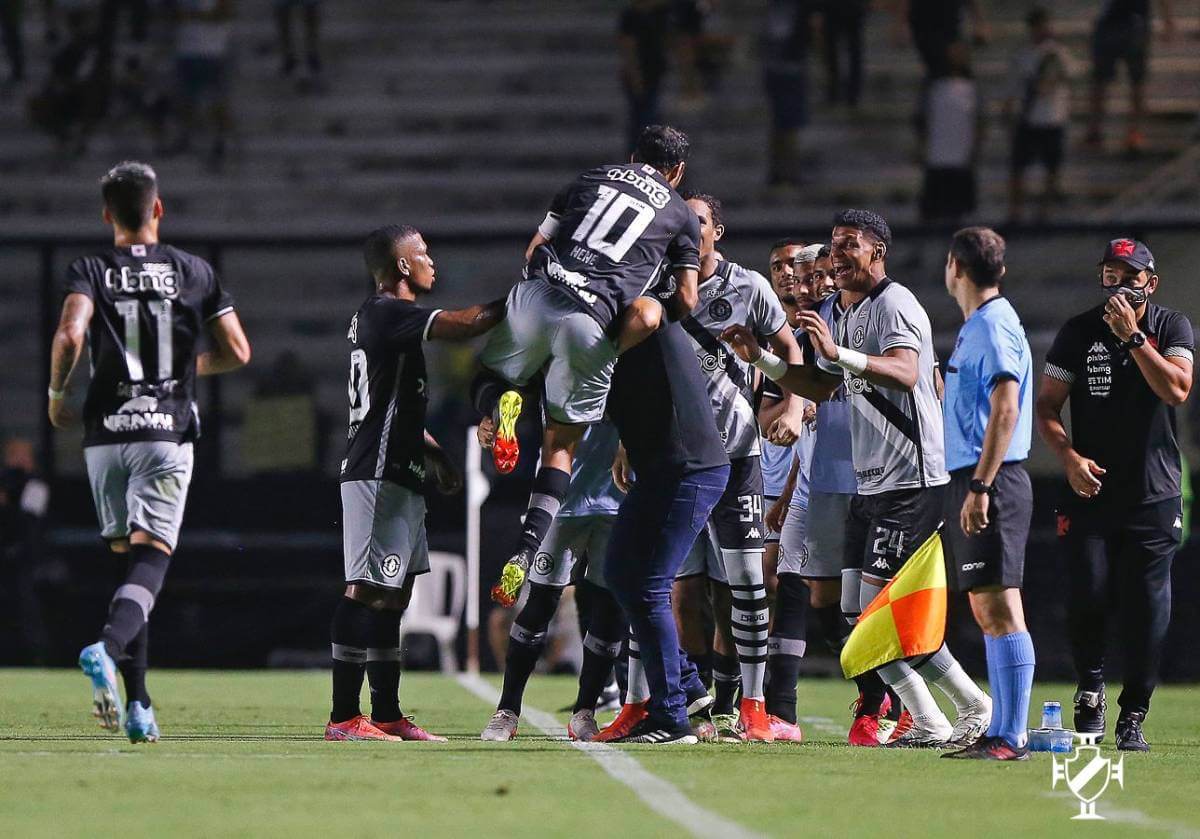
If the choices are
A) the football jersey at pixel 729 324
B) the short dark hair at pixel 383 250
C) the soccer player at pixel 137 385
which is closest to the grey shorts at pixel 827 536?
the football jersey at pixel 729 324

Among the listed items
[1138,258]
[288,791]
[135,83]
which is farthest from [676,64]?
[288,791]

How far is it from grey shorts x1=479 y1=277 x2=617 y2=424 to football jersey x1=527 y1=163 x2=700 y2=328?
0.23 ft

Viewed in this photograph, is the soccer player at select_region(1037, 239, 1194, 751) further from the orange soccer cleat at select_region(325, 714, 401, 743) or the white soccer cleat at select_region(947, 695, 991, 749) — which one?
the orange soccer cleat at select_region(325, 714, 401, 743)

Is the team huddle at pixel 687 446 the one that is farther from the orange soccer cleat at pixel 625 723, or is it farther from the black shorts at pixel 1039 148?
the black shorts at pixel 1039 148

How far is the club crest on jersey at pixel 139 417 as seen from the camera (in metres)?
7.75

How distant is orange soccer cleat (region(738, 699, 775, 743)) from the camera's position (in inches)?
333

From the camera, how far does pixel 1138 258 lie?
874 centimetres

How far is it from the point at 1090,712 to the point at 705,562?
1967 mm

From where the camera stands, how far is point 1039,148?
19.6 meters

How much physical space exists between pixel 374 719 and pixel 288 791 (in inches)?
98.2

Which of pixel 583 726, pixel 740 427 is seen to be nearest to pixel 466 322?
pixel 740 427

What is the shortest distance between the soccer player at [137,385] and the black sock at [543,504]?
4.69 ft

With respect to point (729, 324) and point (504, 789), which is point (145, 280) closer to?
point (729, 324)
